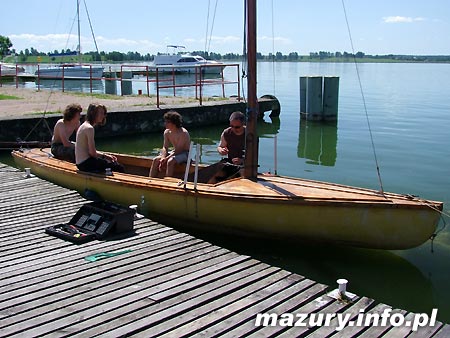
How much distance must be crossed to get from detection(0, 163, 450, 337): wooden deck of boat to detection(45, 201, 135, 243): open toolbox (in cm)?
12

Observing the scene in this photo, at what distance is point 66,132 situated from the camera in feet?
29.8

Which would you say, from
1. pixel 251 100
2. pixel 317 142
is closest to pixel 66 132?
pixel 251 100

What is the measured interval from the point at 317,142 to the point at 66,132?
1046cm

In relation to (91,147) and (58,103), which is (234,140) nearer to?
(91,147)

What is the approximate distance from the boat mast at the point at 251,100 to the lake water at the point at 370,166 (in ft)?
3.48

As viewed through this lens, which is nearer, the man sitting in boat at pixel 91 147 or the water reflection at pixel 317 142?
the man sitting in boat at pixel 91 147

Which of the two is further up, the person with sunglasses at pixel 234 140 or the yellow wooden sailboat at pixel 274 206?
the person with sunglasses at pixel 234 140

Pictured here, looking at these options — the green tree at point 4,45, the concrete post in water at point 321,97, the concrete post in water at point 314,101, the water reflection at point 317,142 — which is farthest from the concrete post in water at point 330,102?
the green tree at point 4,45

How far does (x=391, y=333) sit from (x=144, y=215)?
428cm

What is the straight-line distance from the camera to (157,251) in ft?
19.6

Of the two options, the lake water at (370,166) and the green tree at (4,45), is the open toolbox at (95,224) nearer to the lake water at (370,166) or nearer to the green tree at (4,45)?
the lake water at (370,166)

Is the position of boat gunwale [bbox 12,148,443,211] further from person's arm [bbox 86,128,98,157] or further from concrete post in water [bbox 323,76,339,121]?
concrete post in water [bbox 323,76,339,121]

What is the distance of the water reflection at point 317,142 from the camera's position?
49.7 feet

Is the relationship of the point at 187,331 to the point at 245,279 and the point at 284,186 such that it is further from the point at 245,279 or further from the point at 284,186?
the point at 284,186
